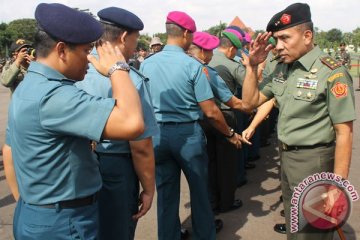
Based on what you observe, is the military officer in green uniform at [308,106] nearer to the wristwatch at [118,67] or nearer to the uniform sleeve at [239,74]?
the wristwatch at [118,67]

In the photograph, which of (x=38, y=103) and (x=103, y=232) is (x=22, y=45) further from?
(x=38, y=103)

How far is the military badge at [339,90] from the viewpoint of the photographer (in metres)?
2.26

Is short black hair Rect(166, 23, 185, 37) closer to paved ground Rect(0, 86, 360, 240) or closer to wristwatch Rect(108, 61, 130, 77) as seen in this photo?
wristwatch Rect(108, 61, 130, 77)

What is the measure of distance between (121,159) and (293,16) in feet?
4.74

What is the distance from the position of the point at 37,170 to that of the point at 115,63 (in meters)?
0.59

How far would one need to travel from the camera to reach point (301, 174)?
8.23ft

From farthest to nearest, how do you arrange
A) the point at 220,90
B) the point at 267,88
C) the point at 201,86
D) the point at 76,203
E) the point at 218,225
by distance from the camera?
the point at 218,225, the point at 220,90, the point at 201,86, the point at 267,88, the point at 76,203

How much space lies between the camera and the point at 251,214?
166 inches

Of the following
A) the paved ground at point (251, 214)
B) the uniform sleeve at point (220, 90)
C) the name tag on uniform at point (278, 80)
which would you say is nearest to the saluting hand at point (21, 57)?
the paved ground at point (251, 214)

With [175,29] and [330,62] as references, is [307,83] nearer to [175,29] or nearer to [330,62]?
[330,62]

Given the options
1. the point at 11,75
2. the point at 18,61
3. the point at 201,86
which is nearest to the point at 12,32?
the point at 11,75

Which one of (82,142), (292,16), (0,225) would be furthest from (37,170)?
(0,225)

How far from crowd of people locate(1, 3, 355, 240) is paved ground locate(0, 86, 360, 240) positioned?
0.19 metres

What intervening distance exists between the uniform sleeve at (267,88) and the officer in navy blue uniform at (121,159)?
43.2 inches
